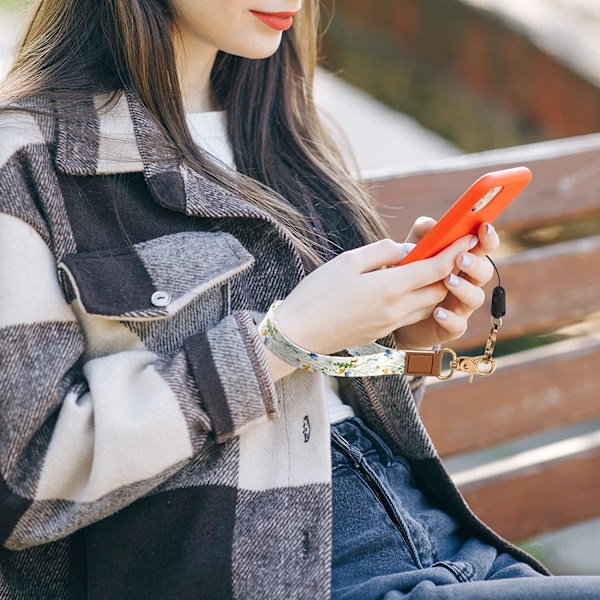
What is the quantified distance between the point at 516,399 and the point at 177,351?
139 centimetres

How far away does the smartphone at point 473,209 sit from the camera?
1.33 m

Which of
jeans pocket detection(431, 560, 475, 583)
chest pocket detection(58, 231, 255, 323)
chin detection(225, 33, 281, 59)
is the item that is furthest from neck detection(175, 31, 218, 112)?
jeans pocket detection(431, 560, 475, 583)

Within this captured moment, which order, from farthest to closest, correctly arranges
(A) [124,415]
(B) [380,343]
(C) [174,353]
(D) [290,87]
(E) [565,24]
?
(E) [565,24] < (D) [290,87] < (B) [380,343] < (C) [174,353] < (A) [124,415]

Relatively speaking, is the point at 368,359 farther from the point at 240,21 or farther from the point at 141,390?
the point at 240,21

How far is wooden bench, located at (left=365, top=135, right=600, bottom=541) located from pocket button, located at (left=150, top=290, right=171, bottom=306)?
0.98 metres

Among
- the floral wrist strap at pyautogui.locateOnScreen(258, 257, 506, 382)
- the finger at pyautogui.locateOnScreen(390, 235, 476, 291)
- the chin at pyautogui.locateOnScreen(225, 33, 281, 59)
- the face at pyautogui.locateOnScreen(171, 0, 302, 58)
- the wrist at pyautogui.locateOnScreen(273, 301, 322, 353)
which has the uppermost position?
the face at pyautogui.locateOnScreen(171, 0, 302, 58)

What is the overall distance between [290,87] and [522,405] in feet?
3.64

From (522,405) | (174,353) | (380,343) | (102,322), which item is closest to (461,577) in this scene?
(380,343)

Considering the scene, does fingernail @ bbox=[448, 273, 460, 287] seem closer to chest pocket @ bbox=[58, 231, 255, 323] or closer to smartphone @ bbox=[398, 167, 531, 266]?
smartphone @ bbox=[398, 167, 531, 266]

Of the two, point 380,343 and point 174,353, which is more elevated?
point 174,353

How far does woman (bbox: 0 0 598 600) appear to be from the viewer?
1.28 m

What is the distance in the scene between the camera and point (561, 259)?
8.25 feet

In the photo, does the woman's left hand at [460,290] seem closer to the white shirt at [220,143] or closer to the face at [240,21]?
the white shirt at [220,143]

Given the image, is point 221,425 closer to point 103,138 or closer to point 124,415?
point 124,415
